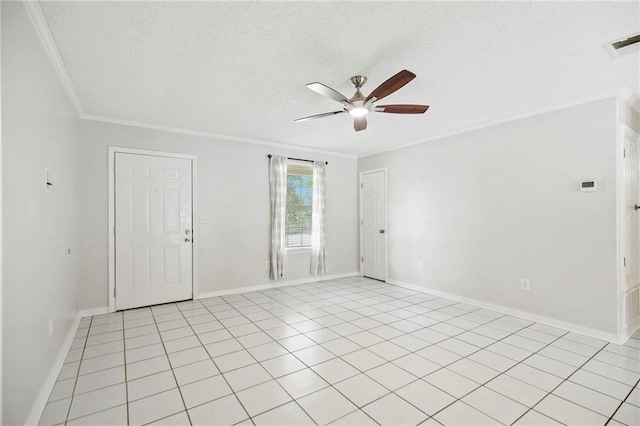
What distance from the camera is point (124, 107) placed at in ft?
11.3

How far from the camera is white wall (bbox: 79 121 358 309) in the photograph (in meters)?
3.76

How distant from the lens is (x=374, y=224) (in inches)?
227

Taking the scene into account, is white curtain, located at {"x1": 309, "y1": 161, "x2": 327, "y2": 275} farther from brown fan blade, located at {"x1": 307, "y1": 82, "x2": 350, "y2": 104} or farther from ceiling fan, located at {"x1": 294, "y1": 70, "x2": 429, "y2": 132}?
brown fan blade, located at {"x1": 307, "y1": 82, "x2": 350, "y2": 104}

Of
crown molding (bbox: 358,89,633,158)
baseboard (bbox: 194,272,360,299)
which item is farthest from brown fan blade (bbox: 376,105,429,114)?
baseboard (bbox: 194,272,360,299)

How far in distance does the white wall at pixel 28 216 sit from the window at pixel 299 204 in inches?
127

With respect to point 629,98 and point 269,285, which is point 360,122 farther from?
point 269,285

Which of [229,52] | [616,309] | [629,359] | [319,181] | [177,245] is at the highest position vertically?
[229,52]

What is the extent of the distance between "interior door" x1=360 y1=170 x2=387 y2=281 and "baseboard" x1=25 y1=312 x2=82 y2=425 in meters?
4.46

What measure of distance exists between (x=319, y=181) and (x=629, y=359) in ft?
14.5

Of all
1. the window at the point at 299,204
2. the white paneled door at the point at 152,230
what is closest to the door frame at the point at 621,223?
the window at the point at 299,204

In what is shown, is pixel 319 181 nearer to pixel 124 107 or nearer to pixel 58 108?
pixel 124 107

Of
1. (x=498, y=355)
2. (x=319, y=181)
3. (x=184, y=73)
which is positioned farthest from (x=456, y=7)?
(x=319, y=181)

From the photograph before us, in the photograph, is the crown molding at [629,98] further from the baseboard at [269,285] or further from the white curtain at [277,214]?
the baseboard at [269,285]

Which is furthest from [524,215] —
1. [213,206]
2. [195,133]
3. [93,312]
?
[93,312]
